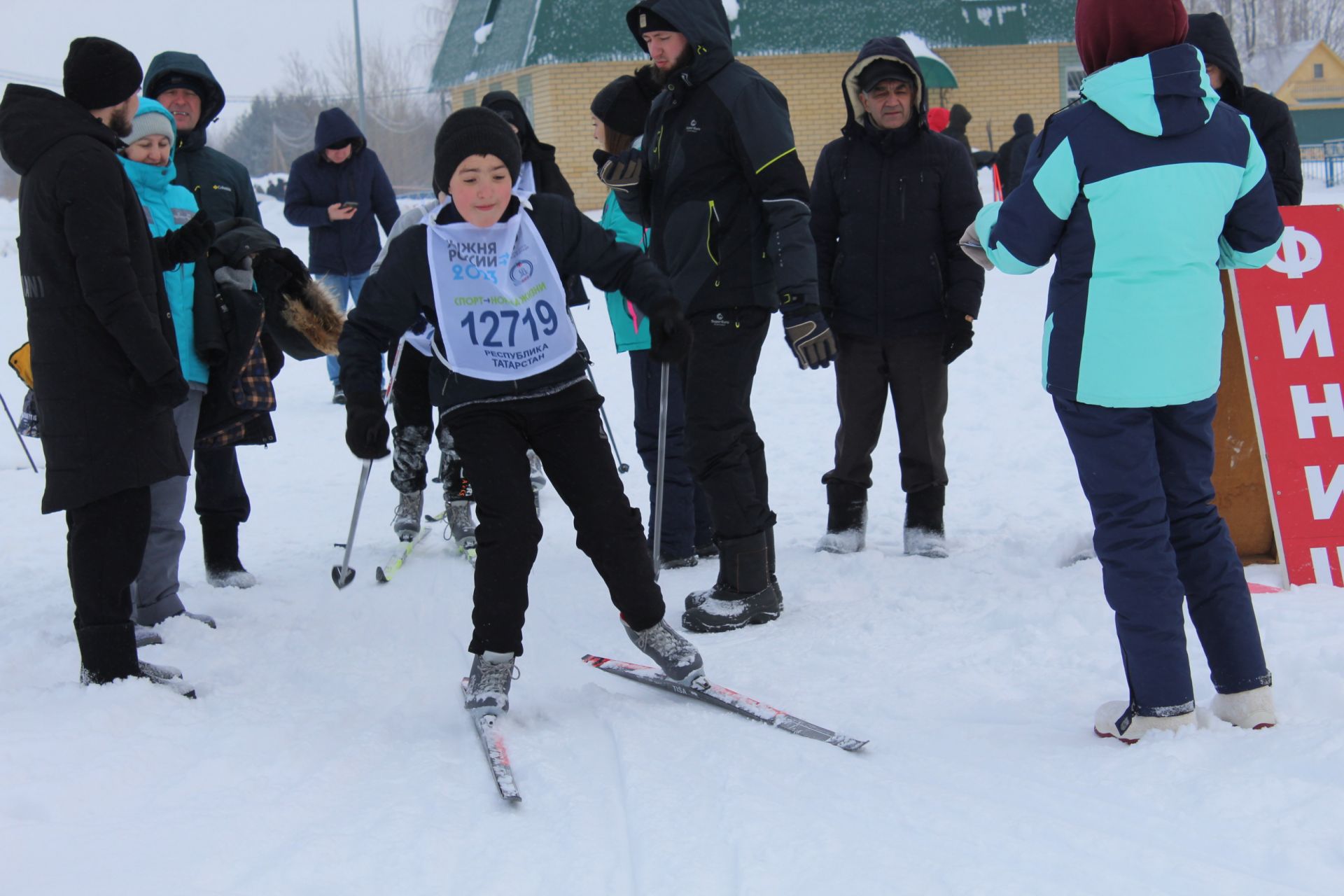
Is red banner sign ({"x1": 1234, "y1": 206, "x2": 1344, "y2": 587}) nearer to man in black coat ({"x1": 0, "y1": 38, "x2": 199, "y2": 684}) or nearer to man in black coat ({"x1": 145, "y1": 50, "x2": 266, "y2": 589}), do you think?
man in black coat ({"x1": 0, "y1": 38, "x2": 199, "y2": 684})

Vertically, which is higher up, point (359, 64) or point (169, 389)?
point (359, 64)

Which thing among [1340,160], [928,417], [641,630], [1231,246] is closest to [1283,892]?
[1231,246]

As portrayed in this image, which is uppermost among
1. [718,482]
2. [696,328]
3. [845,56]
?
[845,56]

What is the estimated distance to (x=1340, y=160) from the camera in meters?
25.3

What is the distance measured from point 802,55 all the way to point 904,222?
2110cm

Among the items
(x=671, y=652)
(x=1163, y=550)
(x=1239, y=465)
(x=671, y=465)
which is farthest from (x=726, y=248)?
(x=1239, y=465)

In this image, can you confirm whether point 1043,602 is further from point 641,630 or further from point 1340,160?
point 1340,160

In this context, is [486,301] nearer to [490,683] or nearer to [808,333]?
[490,683]

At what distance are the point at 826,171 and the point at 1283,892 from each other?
146 inches

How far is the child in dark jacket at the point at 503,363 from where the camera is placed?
3486 mm

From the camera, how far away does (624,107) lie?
5.44m

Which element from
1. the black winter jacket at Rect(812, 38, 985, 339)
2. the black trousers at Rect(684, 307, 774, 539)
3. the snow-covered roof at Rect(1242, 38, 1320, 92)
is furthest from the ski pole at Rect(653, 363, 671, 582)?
the snow-covered roof at Rect(1242, 38, 1320, 92)

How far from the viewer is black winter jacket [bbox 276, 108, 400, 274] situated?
31.1ft

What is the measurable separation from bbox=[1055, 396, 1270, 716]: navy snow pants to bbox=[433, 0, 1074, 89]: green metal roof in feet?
68.9
